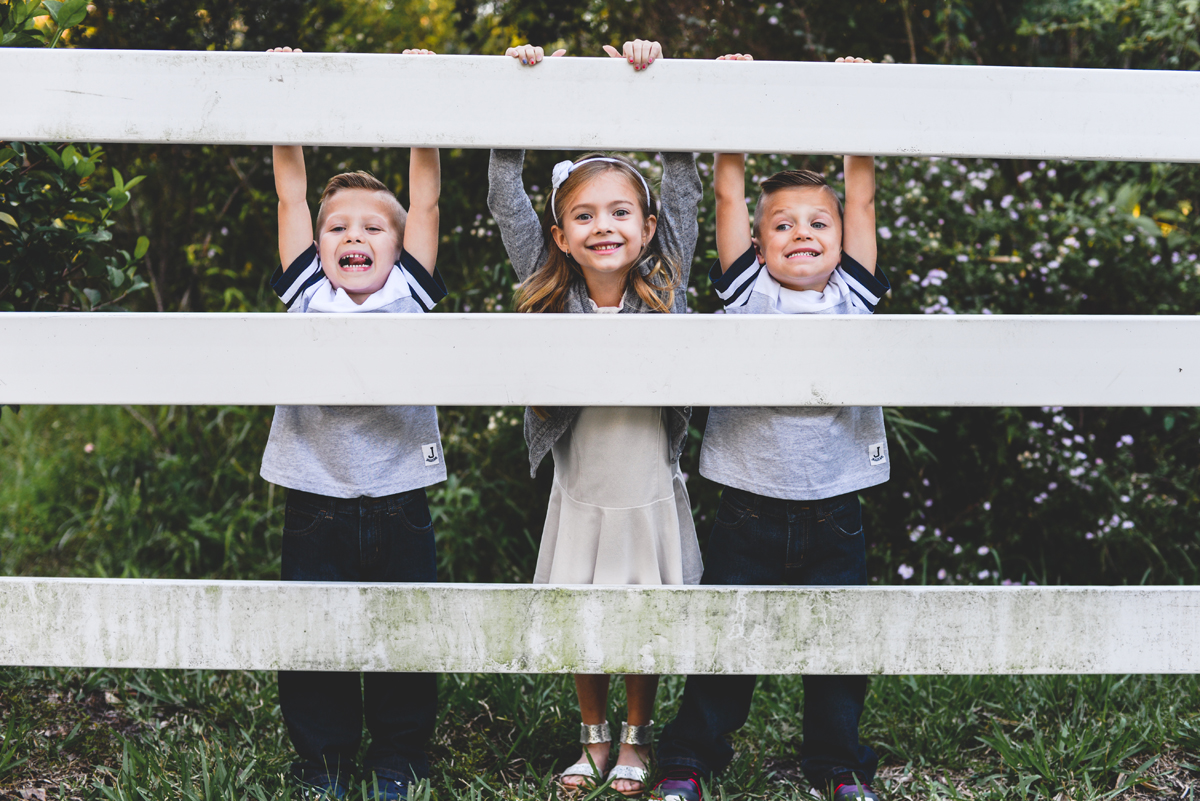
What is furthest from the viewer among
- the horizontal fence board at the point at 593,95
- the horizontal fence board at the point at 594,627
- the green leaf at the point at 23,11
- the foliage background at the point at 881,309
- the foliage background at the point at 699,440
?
the foliage background at the point at 881,309

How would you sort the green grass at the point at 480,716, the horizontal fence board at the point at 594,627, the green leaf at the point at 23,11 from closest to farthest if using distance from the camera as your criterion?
the horizontal fence board at the point at 594,627
the green leaf at the point at 23,11
the green grass at the point at 480,716

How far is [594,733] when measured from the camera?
2.04 metres

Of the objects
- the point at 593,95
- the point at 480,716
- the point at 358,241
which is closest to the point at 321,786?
the point at 480,716

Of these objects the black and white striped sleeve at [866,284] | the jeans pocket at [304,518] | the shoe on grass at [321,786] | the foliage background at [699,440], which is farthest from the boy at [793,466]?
the jeans pocket at [304,518]

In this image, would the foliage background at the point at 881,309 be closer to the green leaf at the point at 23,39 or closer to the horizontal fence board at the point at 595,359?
the green leaf at the point at 23,39

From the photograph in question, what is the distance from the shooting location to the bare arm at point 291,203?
6.05ft

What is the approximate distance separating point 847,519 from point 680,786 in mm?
628

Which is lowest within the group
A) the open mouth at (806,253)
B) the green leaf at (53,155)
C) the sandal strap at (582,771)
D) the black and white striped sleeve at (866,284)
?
the sandal strap at (582,771)

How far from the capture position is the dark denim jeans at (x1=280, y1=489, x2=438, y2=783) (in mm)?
1863

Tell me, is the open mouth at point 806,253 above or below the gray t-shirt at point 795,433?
above

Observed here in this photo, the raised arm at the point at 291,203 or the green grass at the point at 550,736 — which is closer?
the raised arm at the point at 291,203

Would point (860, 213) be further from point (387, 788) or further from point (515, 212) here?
point (387, 788)

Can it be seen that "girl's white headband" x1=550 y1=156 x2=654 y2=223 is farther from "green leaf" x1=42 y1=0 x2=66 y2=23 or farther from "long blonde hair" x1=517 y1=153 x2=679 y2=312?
"green leaf" x1=42 y1=0 x2=66 y2=23

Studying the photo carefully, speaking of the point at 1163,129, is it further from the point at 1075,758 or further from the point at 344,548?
the point at 344,548
